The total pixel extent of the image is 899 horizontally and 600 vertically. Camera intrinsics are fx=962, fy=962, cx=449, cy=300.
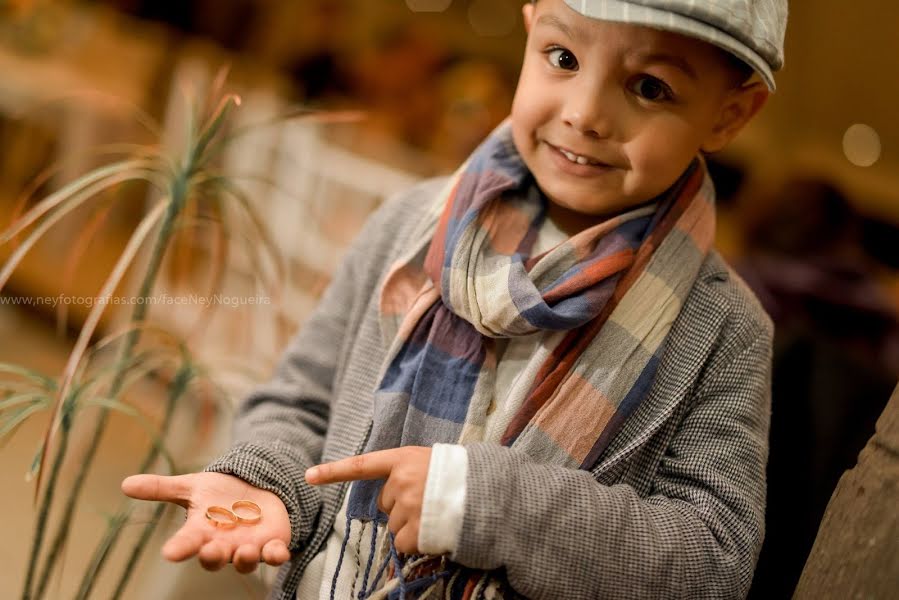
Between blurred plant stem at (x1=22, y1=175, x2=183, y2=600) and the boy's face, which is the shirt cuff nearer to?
the boy's face

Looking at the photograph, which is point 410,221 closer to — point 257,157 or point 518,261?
point 518,261

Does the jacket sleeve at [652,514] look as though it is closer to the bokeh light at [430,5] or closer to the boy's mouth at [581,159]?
the boy's mouth at [581,159]

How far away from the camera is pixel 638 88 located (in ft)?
2.96

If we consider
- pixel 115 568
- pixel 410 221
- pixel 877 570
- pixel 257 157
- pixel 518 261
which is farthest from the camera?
pixel 257 157

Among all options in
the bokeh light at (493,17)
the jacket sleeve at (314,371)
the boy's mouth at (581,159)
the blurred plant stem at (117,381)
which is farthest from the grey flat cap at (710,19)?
the bokeh light at (493,17)

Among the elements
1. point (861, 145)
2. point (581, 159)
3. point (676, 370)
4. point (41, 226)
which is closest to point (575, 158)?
point (581, 159)

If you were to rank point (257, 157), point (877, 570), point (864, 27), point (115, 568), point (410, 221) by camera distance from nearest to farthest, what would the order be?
point (877, 570), point (410, 221), point (115, 568), point (257, 157), point (864, 27)

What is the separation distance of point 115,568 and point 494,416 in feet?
4.30

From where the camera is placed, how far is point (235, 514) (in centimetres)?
89

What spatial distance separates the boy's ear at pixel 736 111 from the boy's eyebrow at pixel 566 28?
17cm

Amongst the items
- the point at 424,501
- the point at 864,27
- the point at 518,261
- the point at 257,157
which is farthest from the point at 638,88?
the point at 864,27

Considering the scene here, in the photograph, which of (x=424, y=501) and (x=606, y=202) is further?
(x=606, y=202)

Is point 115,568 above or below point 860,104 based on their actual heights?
below

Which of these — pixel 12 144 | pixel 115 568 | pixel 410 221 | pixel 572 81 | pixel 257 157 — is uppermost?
pixel 572 81
